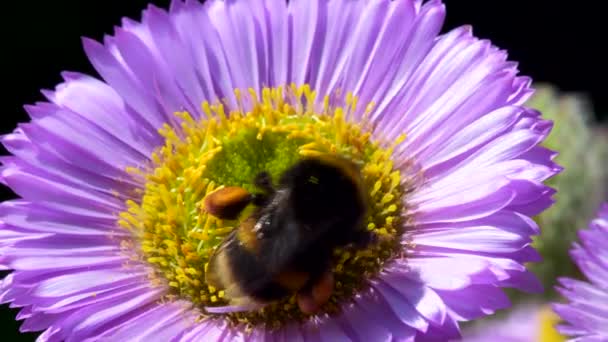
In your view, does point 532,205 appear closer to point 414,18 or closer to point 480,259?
point 480,259

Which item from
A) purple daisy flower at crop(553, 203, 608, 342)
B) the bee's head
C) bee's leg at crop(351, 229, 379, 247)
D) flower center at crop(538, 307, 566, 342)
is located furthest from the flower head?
the bee's head

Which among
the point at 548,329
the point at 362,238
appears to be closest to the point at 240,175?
the point at 362,238

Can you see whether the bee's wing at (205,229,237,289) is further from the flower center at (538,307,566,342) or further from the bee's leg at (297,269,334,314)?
the flower center at (538,307,566,342)

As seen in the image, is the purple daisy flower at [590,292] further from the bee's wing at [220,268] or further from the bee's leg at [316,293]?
the bee's wing at [220,268]

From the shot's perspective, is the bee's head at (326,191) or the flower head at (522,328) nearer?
the bee's head at (326,191)

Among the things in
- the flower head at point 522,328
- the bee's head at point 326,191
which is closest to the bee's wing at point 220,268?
the bee's head at point 326,191
